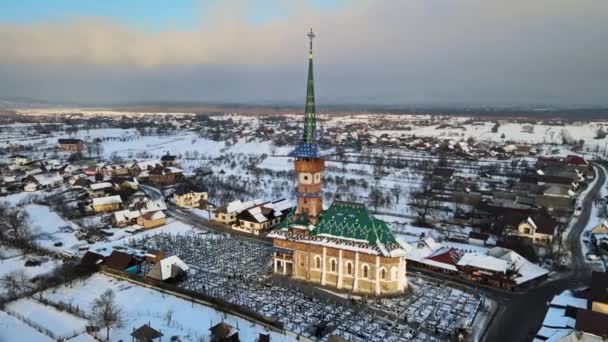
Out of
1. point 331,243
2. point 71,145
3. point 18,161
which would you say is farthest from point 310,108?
point 71,145

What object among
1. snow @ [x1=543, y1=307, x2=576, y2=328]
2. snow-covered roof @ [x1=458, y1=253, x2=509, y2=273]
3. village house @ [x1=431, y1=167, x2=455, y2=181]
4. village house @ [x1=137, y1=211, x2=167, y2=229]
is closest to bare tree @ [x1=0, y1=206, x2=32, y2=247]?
village house @ [x1=137, y1=211, x2=167, y2=229]

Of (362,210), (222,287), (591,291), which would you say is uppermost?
(362,210)

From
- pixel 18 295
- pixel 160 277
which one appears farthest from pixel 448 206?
pixel 18 295

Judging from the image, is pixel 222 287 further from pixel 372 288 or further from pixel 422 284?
pixel 422 284

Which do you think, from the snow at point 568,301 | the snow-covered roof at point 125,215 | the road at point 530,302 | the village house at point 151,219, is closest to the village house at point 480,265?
the road at point 530,302

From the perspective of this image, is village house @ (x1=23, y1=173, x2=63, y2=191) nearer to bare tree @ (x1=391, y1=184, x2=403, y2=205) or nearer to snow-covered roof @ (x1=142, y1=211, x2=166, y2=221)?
snow-covered roof @ (x1=142, y1=211, x2=166, y2=221)
